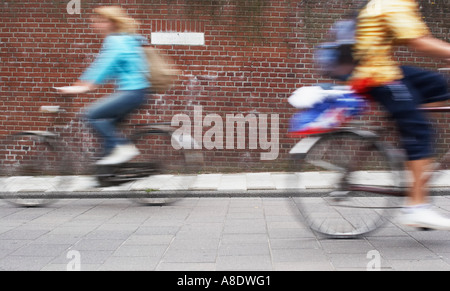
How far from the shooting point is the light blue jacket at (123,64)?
4.98m

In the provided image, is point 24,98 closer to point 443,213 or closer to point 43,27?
point 43,27

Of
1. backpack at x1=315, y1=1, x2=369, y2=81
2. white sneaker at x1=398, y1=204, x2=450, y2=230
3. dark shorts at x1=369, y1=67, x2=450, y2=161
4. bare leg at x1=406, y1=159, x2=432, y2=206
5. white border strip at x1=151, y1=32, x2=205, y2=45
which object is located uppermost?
white border strip at x1=151, y1=32, x2=205, y2=45

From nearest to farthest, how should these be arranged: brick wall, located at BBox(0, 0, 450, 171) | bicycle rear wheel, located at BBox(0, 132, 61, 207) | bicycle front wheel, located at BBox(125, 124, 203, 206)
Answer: bicycle front wheel, located at BBox(125, 124, 203, 206) → bicycle rear wheel, located at BBox(0, 132, 61, 207) → brick wall, located at BBox(0, 0, 450, 171)

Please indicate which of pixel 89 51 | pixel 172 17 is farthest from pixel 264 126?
pixel 89 51

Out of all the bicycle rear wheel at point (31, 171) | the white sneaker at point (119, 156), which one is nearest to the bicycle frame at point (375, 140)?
the white sneaker at point (119, 156)

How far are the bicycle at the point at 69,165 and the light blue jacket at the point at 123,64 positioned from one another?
48cm

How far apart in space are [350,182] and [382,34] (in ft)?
3.69

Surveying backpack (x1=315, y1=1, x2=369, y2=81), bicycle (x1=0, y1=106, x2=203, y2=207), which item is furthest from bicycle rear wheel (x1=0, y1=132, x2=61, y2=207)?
backpack (x1=315, y1=1, x2=369, y2=81)

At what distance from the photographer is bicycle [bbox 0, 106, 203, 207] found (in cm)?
497

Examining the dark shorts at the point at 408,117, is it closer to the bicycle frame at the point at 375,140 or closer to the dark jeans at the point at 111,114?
the bicycle frame at the point at 375,140

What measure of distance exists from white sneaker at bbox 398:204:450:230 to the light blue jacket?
3.00 metres

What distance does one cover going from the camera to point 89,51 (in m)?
8.09

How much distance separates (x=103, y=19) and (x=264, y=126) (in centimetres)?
369

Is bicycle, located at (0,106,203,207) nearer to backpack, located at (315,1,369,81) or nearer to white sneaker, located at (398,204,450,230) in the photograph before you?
backpack, located at (315,1,369,81)
